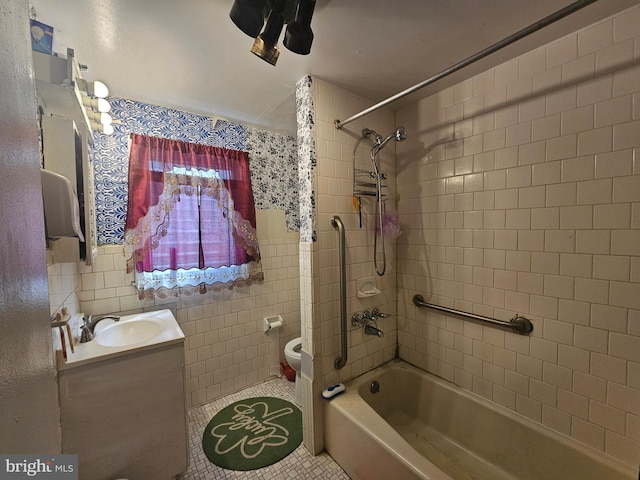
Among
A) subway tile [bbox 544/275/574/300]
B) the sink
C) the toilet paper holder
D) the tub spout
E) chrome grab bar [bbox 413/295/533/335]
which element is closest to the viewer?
subway tile [bbox 544/275/574/300]

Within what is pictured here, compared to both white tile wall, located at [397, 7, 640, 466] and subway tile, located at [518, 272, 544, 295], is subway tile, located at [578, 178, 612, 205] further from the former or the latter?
subway tile, located at [518, 272, 544, 295]

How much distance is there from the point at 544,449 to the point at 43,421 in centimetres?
207

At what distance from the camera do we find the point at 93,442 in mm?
1210

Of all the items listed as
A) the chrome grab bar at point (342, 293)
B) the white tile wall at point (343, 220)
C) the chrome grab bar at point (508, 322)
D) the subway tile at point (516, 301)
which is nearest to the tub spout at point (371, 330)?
the white tile wall at point (343, 220)

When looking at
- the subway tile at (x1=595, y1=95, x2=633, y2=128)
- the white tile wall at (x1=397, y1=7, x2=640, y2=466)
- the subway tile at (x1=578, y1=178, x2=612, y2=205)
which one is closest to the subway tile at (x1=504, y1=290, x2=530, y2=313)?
the white tile wall at (x1=397, y1=7, x2=640, y2=466)

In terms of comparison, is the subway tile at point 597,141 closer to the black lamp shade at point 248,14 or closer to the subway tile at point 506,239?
the subway tile at point 506,239

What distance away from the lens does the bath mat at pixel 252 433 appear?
1603 mm

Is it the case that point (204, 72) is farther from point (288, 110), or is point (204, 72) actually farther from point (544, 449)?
point (544, 449)

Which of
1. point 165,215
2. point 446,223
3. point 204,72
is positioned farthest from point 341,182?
point 165,215

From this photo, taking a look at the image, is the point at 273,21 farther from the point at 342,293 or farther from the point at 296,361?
the point at 296,361

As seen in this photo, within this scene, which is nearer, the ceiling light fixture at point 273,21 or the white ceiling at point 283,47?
the ceiling light fixture at point 273,21

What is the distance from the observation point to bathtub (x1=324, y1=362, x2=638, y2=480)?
1211mm

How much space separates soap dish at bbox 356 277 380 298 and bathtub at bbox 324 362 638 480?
0.61 m

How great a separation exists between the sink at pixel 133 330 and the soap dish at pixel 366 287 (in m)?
1.31
